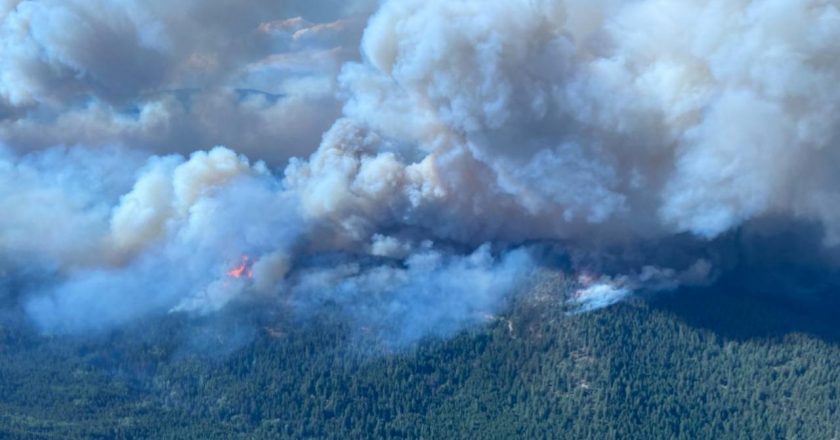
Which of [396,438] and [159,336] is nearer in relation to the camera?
[396,438]

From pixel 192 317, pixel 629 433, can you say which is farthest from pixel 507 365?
pixel 192 317

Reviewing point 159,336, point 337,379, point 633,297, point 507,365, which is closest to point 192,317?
point 159,336

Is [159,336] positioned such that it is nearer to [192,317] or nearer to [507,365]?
[192,317]

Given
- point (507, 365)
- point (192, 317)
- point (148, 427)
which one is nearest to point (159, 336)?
point (192, 317)

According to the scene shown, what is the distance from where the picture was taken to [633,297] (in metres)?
88.8

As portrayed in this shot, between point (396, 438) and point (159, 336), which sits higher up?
point (159, 336)

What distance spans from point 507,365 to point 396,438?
7.07 meters

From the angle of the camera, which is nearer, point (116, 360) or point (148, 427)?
point (148, 427)

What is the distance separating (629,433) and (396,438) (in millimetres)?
10516

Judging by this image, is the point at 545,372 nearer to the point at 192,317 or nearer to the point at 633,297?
the point at 633,297

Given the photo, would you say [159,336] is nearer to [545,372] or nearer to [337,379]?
[337,379]

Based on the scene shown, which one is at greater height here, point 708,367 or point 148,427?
point 708,367

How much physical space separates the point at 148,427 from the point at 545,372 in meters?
18.6

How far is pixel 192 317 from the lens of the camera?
92125mm
